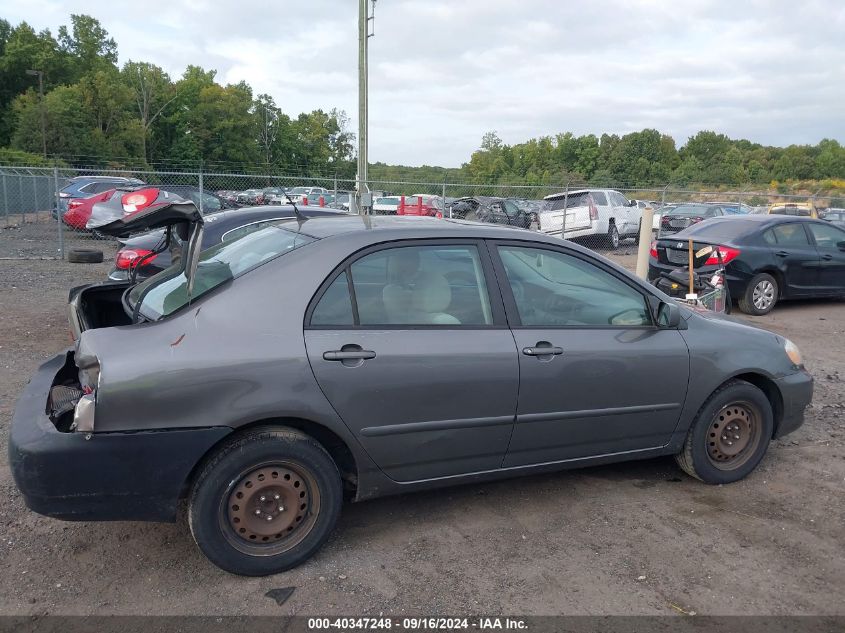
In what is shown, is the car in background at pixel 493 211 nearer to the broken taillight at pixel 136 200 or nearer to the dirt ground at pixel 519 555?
the broken taillight at pixel 136 200

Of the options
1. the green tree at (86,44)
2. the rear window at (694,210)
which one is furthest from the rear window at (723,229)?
the green tree at (86,44)

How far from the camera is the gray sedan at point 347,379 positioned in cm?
291

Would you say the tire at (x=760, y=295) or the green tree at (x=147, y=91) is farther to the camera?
the green tree at (x=147, y=91)

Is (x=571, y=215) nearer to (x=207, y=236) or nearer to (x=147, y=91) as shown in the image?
(x=207, y=236)

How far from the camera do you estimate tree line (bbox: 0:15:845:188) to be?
2293 inches

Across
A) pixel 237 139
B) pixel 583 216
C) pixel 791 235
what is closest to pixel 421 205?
pixel 583 216

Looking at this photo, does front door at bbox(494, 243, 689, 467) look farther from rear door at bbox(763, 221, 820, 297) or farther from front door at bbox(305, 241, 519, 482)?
rear door at bbox(763, 221, 820, 297)

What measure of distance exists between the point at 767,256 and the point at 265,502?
9.07 metres

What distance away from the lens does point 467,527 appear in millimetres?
3678

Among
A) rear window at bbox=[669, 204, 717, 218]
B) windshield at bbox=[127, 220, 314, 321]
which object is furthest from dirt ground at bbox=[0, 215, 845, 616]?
rear window at bbox=[669, 204, 717, 218]

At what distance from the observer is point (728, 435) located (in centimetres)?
426

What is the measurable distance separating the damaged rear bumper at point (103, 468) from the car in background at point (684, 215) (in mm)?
17419

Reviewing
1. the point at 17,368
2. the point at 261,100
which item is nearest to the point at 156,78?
the point at 261,100

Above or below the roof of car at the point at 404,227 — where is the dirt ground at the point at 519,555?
below
